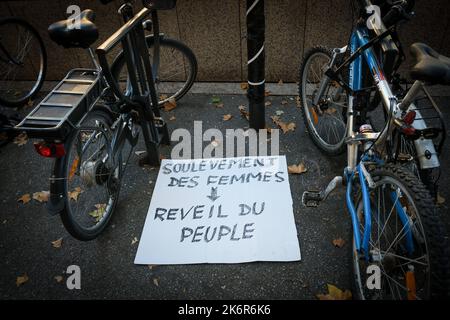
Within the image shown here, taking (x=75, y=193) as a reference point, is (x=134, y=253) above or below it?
below

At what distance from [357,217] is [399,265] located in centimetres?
38

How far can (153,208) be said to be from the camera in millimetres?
3197

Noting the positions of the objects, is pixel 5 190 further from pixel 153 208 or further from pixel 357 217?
pixel 357 217

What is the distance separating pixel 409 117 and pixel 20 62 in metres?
5.25

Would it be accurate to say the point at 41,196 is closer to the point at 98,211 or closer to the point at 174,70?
the point at 98,211

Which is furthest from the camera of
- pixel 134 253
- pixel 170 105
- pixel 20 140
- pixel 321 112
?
pixel 170 105

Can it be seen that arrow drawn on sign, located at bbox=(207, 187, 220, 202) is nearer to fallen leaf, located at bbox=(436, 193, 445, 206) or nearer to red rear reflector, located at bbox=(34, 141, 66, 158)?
red rear reflector, located at bbox=(34, 141, 66, 158)

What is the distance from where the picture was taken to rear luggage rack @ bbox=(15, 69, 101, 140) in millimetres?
2174

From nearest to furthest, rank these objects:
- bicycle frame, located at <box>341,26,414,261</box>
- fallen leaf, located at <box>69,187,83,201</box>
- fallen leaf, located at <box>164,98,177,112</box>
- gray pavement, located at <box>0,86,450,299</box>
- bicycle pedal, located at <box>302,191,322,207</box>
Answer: bicycle frame, located at <box>341,26,414,261</box> < gray pavement, located at <box>0,86,450,299</box> < bicycle pedal, located at <box>302,191,322,207</box> < fallen leaf, located at <box>69,187,83,201</box> < fallen leaf, located at <box>164,98,177,112</box>

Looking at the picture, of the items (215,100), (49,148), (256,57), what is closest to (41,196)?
(49,148)

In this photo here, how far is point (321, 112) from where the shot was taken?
11.5 feet

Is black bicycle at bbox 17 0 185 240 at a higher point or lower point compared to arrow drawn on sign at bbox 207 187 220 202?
higher

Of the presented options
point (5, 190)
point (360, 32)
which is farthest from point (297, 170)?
point (5, 190)

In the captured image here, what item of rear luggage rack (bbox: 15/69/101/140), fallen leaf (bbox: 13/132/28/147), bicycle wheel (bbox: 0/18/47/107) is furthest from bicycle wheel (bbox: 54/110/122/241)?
bicycle wheel (bbox: 0/18/47/107)
